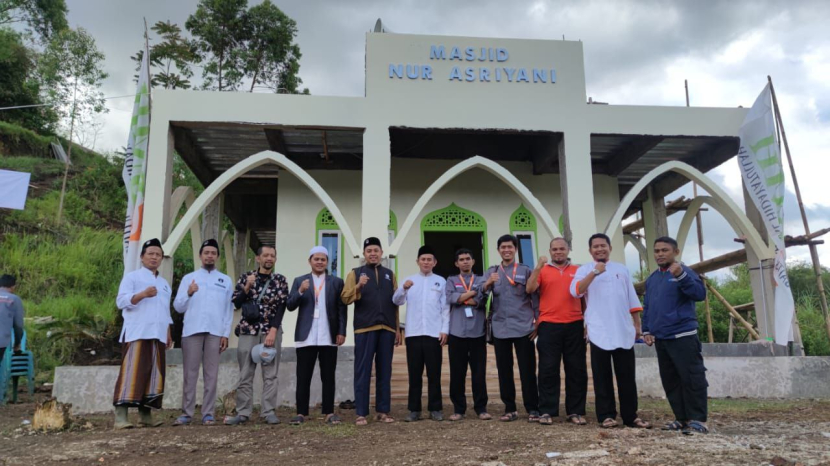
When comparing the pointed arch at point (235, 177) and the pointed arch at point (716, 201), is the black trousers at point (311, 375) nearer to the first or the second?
the pointed arch at point (235, 177)

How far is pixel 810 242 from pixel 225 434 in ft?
23.7

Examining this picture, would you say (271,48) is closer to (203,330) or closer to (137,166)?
(137,166)

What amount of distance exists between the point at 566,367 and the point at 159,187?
16.0 ft

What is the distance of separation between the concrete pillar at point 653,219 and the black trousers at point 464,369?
21.9 ft

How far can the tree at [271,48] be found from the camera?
1672cm

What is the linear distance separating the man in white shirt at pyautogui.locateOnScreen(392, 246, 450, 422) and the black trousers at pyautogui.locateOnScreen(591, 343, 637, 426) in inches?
43.3

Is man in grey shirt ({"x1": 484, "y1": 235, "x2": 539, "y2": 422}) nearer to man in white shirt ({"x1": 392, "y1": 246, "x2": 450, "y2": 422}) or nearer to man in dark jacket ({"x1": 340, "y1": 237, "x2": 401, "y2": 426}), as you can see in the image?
man in white shirt ({"x1": 392, "y1": 246, "x2": 450, "y2": 422})

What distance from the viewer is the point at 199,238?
923 cm

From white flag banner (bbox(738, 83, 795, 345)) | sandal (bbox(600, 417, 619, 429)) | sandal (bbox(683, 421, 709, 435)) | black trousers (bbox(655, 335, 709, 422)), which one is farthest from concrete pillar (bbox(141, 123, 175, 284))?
white flag banner (bbox(738, 83, 795, 345))

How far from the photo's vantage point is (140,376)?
4.18m

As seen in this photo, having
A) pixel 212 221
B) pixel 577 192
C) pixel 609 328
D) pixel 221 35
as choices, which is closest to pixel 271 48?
pixel 221 35

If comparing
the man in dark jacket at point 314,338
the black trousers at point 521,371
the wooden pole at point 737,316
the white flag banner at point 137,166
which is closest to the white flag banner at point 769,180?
the wooden pole at point 737,316

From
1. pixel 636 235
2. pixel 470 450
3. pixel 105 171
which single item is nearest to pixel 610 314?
pixel 470 450

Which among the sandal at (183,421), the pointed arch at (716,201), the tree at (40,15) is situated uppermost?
the tree at (40,15)
